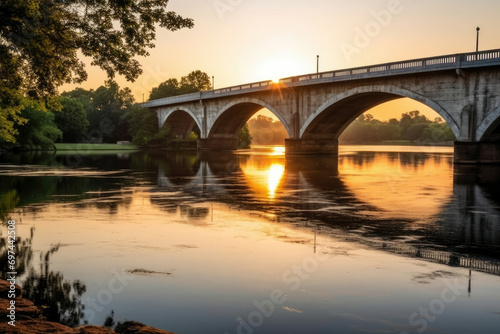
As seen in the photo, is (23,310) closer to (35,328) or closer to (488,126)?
(35,328)

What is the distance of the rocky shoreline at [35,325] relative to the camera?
5.45 metres

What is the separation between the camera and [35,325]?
5.71 metres

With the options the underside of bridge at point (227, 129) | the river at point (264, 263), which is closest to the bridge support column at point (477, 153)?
the river at point (264, 263)

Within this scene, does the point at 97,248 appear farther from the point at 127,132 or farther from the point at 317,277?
the point at 127,132

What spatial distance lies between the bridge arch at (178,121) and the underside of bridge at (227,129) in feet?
39.0

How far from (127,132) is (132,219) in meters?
102

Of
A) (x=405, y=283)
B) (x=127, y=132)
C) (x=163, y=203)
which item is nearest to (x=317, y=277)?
(x=405, y=283)

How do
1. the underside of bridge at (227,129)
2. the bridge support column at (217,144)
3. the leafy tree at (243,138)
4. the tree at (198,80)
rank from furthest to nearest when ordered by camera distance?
the tree at (198,80) → the leafy tree at (243,138) → the bridge support column at (217,144) → the underside of bridge at (227,129)

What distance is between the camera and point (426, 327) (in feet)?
20.0

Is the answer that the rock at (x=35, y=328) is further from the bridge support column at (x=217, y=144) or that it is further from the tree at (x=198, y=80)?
the tree at (x=198, y=80)

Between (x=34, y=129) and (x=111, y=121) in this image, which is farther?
(x=111, y=121)

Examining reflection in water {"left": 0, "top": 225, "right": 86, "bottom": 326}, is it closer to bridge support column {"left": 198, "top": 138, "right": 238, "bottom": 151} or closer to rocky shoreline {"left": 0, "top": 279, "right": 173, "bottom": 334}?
rocky shoreline {"left": 0, "top": 279, "right": 173, "bottom": 334}

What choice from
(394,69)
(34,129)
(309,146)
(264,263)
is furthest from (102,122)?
(264,263)

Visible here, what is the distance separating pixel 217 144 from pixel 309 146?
30279 mm
